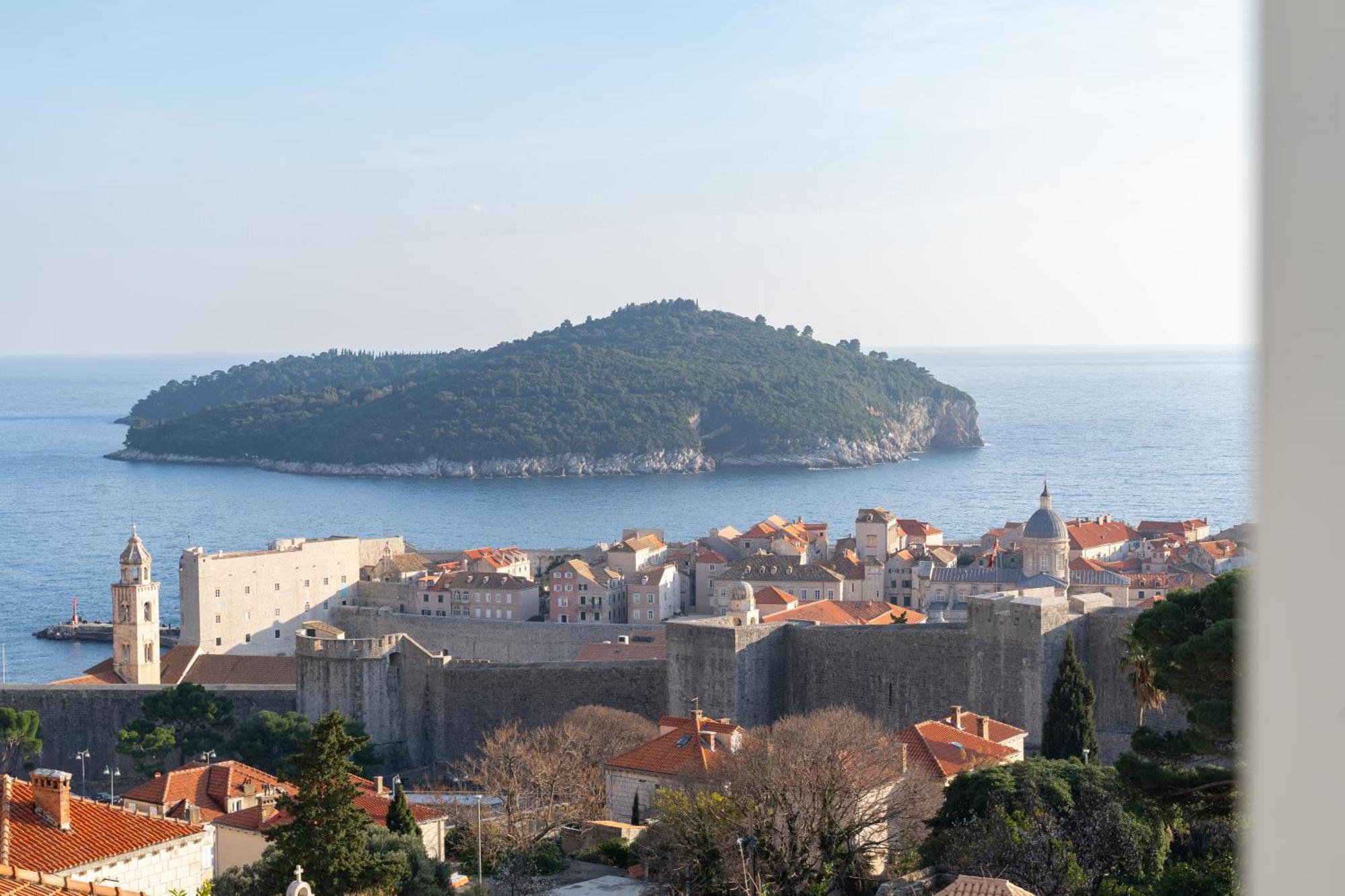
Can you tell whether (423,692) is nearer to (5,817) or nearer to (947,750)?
(947,750)

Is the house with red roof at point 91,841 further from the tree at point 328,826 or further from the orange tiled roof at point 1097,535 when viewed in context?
the orange tiled roof at point 1097,535

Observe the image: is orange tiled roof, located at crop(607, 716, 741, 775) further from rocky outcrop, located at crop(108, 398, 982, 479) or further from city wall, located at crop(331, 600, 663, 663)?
rocky outcrop, located at crop(108, 398, 982, 479)

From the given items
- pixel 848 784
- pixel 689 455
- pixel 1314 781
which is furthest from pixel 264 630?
pixel 689 455

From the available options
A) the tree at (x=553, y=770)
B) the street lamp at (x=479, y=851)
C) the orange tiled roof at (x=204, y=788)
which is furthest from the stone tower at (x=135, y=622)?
the street lamp at (x=479, y=851)

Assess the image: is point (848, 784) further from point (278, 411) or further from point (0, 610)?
point (278, 411)

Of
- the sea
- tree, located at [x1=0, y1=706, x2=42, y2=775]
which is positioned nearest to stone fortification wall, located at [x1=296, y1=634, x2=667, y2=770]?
tree, located at [x1=0, y1=706, x2=42, y2=775]

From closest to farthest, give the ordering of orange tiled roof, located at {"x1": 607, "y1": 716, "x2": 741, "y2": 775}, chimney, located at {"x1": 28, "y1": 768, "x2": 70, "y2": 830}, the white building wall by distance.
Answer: the white building wall → chimney, located at {"x1": 28, "y1": 768, "x2": 70, "y2": 830} → orange tiled roof, located at {"x1": 607, "y1": 716, "x2": 741, "y2": 775}
